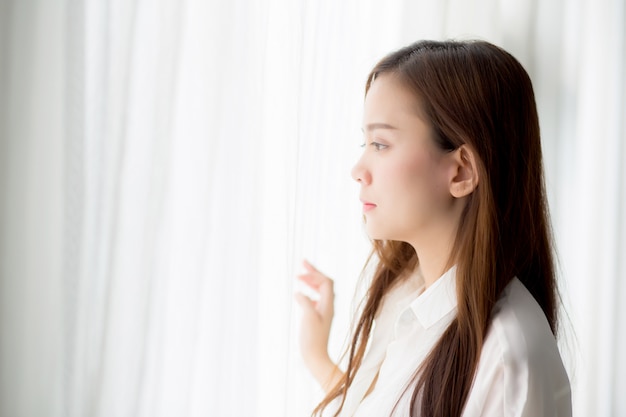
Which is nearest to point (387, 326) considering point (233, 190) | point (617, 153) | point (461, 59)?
point (233, 190)

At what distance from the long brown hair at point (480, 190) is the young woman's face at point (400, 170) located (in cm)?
2

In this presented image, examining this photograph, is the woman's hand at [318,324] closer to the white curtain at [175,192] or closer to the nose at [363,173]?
the white curtain at [175,192]

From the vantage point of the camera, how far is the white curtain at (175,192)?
3.79 ft

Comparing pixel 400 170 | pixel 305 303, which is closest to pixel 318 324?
pixel 305 303

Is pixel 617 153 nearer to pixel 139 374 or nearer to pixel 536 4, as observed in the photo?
pixel 536 4

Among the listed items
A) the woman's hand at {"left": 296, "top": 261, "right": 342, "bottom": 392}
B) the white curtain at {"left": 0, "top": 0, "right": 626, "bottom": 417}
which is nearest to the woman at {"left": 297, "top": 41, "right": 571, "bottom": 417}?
the woman's hand at {"left": 296, "top": 261, "right": 342, "bottom": 392}

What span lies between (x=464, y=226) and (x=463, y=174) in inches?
3.4

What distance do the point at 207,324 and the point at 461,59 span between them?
2.20ft

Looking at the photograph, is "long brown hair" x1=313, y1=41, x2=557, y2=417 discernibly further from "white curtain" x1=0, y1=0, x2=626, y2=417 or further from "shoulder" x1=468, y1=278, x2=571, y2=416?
"white curtain" x1=0, y1=0, x2=626, y2=417

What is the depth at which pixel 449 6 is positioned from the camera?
1.47m

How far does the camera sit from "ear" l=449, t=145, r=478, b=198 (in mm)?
1001

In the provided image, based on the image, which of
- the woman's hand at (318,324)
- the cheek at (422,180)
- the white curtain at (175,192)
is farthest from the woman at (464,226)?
the white curtain at (175,192)

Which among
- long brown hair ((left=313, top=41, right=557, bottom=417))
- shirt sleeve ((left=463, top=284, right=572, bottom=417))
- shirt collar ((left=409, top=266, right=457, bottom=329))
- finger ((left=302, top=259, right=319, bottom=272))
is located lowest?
shirt sleeve ((left=463, top=284, right=572, bottom=417))

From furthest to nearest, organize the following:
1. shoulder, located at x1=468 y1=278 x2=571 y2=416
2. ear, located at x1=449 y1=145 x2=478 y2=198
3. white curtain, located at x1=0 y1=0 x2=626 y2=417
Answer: white curtain, located at x1=0 y1=0 x2=626 y2=417
ear, located at x1=449 y1=145 x2=478 y2=198
shoulder, located at x1=468 y1=278 x2=571 y2=416
